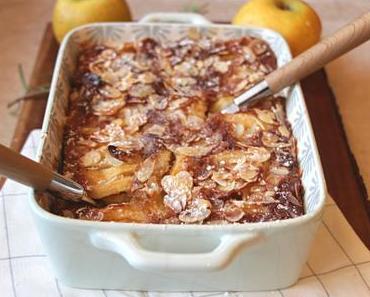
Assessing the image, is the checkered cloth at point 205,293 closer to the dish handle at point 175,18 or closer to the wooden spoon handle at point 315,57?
the wooden spoon handle at point 315,57

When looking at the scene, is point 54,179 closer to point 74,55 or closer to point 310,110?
point 74,55

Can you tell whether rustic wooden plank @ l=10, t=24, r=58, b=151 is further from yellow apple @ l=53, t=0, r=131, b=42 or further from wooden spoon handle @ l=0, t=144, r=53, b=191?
→ wooden spoon handle @ l=0, t=144, r=53, b=191

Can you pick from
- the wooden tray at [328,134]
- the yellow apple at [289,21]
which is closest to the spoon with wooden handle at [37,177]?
the wooden tray at [328,134]

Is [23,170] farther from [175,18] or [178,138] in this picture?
[175,18]

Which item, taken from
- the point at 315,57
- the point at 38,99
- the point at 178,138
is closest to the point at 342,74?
the point at 315,57

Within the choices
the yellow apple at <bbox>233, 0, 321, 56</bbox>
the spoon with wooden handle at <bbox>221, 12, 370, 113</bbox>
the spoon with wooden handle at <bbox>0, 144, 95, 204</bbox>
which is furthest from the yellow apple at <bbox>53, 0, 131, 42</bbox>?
the spoon with wooden handle at <bbox>0, 144, 95, 204</bbox>

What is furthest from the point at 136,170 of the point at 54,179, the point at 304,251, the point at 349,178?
the point at 349,178
